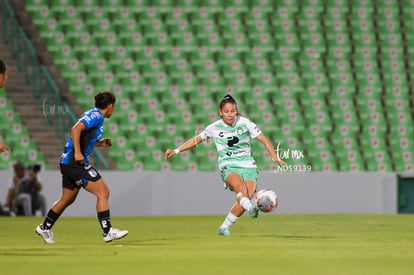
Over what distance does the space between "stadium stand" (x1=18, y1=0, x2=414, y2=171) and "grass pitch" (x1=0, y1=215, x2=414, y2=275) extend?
685 centimetres

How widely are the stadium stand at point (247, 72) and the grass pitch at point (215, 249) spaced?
22.5 ft

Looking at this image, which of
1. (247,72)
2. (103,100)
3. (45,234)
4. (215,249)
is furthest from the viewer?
(247,72)

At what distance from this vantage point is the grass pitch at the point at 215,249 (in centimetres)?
941

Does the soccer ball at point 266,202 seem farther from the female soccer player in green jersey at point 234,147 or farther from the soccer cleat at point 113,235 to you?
the soccer cleat at point 113,235

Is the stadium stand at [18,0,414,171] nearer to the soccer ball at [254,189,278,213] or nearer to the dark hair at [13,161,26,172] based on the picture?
the dark hair at [13,161,26,172]

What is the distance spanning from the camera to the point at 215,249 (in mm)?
11781

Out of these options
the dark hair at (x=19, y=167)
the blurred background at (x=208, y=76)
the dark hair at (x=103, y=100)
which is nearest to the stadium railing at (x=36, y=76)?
the blurred background at (x=208, y=76)

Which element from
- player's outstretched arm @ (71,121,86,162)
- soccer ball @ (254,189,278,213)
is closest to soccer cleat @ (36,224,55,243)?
player's outstretched arm @ (71,121,86,162)

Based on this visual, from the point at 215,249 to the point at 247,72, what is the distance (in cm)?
1553

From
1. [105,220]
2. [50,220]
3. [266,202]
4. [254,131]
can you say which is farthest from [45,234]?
[254,131]

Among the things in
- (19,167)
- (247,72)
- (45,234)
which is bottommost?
Result: (19,167)

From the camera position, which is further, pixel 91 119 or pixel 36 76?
pixel 36 76

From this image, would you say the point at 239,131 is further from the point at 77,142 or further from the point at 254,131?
the point at 77,142

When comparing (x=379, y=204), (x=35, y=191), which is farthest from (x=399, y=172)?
(x=35, y=191)
